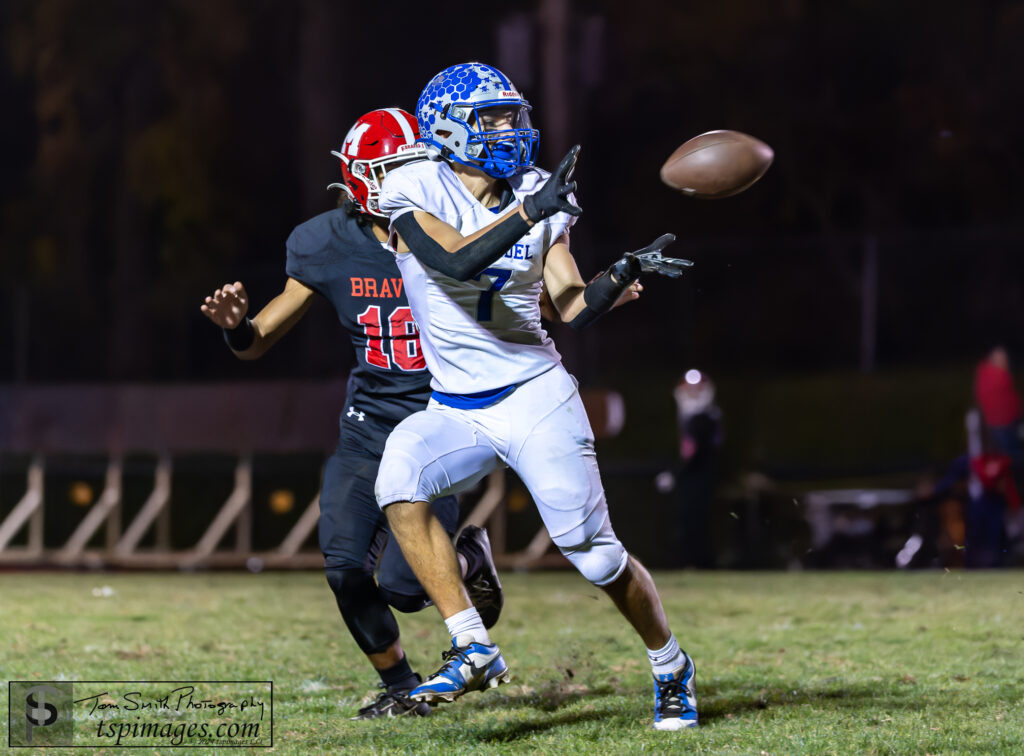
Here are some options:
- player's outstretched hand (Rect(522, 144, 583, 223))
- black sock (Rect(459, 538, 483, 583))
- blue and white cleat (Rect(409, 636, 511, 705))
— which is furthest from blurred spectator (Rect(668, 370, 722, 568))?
player's outstretched hand (Rect(522, 144, 583, 223))

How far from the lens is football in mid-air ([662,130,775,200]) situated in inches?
186

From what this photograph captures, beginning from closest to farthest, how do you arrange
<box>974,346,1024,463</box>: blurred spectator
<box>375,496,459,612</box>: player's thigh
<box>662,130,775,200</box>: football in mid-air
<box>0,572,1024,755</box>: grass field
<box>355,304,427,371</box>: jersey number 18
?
<box>0,572,1024,755</box>: grass field
<box>662,130,775,200</box>: football in mid-air
<box>375,496,459,612</box>: player's thigh
<box>355,304,427,371</box>: jersey number 18
<box>974,346,1024,463</box>: blurred spectator

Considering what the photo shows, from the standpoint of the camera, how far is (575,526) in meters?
4.40

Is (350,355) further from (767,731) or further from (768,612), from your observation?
(767,731)

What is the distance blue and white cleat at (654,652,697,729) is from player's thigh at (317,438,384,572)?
1.12 meters

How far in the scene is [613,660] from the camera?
20.2 feet

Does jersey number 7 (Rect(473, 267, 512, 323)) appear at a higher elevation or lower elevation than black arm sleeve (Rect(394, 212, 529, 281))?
lower

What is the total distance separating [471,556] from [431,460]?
0.85m

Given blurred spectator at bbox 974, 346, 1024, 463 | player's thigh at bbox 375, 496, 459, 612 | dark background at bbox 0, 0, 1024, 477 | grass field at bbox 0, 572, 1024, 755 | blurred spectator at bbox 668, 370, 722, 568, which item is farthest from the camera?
dark background at bbox 0, 0, 1024, 477

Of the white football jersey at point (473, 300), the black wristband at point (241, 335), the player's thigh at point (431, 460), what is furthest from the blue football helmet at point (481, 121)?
the black wristband at point (241, 335)

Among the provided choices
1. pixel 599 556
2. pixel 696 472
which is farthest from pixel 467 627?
pixel 696 472

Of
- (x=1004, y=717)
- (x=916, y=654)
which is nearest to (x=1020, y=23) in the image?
(x=916, y=654)

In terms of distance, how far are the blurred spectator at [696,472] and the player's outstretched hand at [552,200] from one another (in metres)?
7.81
